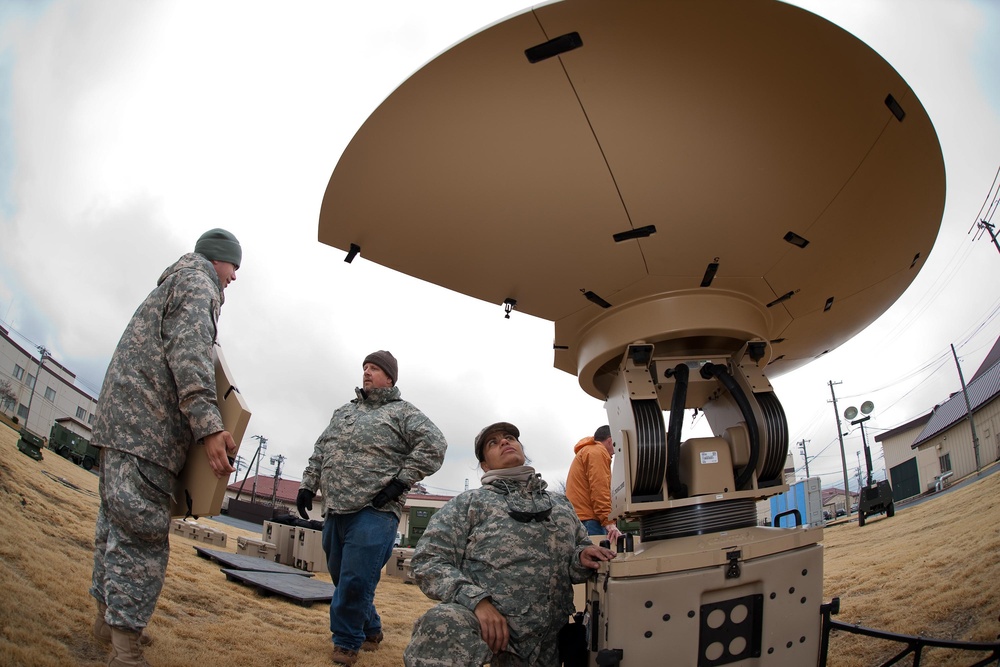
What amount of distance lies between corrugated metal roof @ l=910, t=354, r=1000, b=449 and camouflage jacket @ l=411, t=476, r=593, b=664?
7.21 feet

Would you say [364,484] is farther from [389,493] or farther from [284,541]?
[284,541]

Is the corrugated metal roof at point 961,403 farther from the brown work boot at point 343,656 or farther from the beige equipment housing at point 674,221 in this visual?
Answer: the brown work boot at point 343,656

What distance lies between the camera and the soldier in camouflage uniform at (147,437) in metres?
1.94

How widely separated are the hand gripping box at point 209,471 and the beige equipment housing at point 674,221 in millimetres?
1052

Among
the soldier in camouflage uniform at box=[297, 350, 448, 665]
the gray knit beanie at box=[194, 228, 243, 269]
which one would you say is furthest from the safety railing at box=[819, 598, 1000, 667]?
the gray knit beanie at box=[194, 228, 243, 269]

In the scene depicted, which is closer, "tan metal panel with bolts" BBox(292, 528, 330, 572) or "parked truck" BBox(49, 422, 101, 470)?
"parked truck" BBox(49, 422, 101, 470)

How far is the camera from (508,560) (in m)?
2.37

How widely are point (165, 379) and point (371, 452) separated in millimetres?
1291

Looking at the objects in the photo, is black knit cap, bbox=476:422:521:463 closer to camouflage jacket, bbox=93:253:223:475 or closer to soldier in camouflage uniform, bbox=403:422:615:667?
soldier in camouflage uniform, bbox=403:422:615:667

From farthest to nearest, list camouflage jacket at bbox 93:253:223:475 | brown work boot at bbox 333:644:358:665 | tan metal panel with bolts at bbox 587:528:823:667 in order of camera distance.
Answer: brown work boot at bbox 333:644:358:665, tan metal panel with bolts at bbox 587:528:823:667, camouflage jacket at bbox 93:253:223:475

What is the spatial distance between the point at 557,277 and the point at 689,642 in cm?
177

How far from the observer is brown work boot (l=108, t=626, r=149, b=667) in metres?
1.85

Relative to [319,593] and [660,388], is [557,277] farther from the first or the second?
[319,593]

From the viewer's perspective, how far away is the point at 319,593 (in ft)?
12.5
